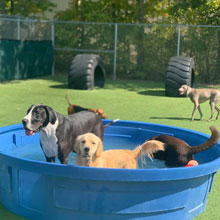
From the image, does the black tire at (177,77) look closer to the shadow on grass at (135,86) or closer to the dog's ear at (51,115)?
the shadow on grass at (135,86)

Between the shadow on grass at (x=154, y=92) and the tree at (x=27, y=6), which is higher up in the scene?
the tree at (x=27, y=6)

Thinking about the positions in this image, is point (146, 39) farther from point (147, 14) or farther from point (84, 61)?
point (84, 61)

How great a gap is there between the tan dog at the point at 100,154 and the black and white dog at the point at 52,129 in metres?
0.73

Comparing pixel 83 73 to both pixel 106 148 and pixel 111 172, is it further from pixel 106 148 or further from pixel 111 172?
pixel 111 172

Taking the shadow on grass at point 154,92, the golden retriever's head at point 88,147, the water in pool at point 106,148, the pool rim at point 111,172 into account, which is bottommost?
the shadow on grass at point 154,92

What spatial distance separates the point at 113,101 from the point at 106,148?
5406 mm

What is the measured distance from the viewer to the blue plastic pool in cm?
372

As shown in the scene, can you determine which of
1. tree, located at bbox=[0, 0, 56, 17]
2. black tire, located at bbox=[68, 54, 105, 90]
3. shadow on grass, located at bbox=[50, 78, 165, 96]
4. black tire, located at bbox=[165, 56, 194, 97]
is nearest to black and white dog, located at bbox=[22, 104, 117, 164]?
black tire, located at bbox=[165, 56, 194, 97]

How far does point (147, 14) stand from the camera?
20.4m

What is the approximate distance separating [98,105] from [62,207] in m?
7.44

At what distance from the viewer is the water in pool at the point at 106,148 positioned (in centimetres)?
580

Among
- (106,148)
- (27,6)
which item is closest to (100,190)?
(106,148)

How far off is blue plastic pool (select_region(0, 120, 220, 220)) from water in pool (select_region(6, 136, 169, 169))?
1445mm

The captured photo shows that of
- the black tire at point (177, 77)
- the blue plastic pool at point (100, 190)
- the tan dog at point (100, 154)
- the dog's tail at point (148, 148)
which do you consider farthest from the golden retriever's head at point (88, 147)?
the black tire at point (177, 77)
